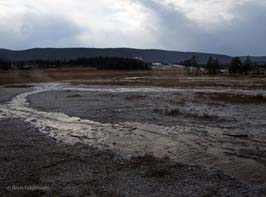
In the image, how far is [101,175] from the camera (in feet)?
39.3

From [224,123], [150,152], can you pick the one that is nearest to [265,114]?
[224,123]

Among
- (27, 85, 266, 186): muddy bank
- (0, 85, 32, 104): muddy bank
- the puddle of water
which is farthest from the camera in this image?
(0, 85, 32, 104): muddy bank

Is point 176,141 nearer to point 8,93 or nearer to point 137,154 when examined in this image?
point 137,154

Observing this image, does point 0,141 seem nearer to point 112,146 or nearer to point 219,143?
point 112,146

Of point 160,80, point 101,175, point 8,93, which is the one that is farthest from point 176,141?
point 160,80

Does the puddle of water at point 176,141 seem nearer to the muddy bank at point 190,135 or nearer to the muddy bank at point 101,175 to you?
the muddy bank at point 190,135

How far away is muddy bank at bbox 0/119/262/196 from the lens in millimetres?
10391

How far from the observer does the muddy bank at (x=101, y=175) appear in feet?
34.1

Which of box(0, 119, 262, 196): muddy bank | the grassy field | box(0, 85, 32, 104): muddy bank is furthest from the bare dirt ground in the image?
the grassy field

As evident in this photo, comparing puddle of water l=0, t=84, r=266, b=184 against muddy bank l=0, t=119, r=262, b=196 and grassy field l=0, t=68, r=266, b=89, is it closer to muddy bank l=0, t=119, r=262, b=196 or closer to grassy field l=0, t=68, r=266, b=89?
muddy bank l=0, t=119, r=262, b=196

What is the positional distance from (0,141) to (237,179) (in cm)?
1192

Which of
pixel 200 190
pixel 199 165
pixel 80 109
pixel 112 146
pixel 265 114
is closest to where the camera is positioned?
pixel 200 190

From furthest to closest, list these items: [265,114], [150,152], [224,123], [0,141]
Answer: [265,114] → [224,123] → [0,141] → [150,152]

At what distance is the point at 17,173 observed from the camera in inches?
476
